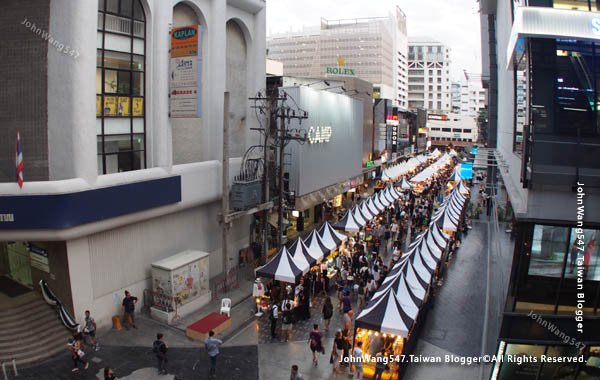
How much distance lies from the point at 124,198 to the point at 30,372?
592 cm

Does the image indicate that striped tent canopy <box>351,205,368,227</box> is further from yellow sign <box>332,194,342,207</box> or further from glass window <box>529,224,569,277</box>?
glass window <box>529,224,569,277</box>

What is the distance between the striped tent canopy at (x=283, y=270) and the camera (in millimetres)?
17922

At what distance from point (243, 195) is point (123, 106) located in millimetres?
6569

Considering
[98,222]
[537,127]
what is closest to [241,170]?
[98,222]

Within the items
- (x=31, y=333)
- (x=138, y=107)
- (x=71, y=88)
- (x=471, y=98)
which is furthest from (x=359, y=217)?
(x=471, y=98)

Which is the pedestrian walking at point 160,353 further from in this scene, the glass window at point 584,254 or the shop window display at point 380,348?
the glass window at point 584,254

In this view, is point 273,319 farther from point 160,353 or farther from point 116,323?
point 116,323

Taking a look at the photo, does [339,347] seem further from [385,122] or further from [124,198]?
[385,122]

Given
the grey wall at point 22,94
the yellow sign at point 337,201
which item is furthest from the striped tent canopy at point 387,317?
the yellow sign at point 337,201

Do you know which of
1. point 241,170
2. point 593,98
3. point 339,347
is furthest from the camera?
point 241,170

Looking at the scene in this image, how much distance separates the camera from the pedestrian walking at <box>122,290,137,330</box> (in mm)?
16031

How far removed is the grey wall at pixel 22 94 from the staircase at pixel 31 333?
4303 millimetres

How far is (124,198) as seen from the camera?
16.2m

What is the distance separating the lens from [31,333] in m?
14.5
